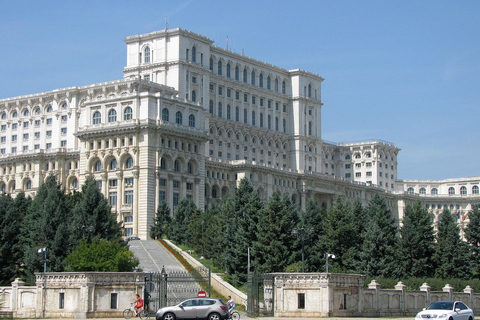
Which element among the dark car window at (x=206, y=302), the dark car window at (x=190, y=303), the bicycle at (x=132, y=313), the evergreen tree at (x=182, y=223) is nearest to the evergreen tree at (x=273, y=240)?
the bicycle at (x=132, y=313)

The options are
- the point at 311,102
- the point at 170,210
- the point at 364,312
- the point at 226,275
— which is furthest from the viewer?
the point at 311,102

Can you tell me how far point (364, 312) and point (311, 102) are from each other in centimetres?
11453

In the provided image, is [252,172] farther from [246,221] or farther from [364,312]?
[364,312]

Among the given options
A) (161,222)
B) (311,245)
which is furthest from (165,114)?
(311,245)

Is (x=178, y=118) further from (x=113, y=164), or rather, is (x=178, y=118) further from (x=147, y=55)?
(x=147, y=55)

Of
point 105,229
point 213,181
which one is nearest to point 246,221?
point 105,229

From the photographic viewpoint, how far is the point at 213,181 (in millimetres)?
132375

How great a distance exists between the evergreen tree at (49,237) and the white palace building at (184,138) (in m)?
37.0

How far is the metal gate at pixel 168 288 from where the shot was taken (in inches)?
2079

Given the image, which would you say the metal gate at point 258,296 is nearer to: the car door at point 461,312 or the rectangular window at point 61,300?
the rectangular window at point 61,300

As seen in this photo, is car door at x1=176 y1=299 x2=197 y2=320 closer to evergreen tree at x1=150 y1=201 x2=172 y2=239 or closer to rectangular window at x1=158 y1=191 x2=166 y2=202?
evergreen tree at x1=150 y1=201 x2=172 y2=239

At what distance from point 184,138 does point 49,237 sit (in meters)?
50.0

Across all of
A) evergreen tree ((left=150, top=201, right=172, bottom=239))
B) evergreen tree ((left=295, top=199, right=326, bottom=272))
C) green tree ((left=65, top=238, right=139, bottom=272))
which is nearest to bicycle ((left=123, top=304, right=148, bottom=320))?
green tree ((left=65, top=238, right=139, bottom=272))

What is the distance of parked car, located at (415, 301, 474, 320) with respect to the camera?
42.9 m
